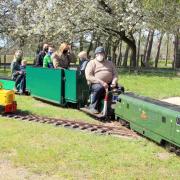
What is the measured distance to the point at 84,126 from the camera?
37.1 feet

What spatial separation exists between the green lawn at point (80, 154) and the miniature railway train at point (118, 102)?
1.15 ft

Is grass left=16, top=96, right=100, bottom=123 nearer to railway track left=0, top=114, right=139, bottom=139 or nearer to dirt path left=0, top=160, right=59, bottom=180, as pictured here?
railway track left=0, top=114, right=139, bottom=139

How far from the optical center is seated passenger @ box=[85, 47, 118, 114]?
1248 cm

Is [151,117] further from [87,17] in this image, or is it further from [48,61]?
[87,17]

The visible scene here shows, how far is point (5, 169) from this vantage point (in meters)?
7.85

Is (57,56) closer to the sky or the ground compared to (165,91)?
closer to the sky

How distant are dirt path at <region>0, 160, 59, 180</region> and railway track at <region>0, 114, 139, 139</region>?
119 inches

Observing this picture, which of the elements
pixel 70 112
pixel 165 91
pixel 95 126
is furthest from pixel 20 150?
pixel 165 91

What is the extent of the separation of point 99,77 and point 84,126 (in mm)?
1808

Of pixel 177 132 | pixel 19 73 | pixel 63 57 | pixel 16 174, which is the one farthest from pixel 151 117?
pixel 19 73

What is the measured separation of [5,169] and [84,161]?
127 centimetres

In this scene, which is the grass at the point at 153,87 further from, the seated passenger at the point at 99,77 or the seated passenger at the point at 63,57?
the seated passenger at the point at 99,77

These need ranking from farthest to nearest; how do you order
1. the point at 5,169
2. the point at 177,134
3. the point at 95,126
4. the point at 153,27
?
1. the point at 153,27
2. the point at 95,126
3. the point at 177,134
4. the point at 5,169

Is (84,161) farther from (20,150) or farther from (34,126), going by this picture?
(34,126)
